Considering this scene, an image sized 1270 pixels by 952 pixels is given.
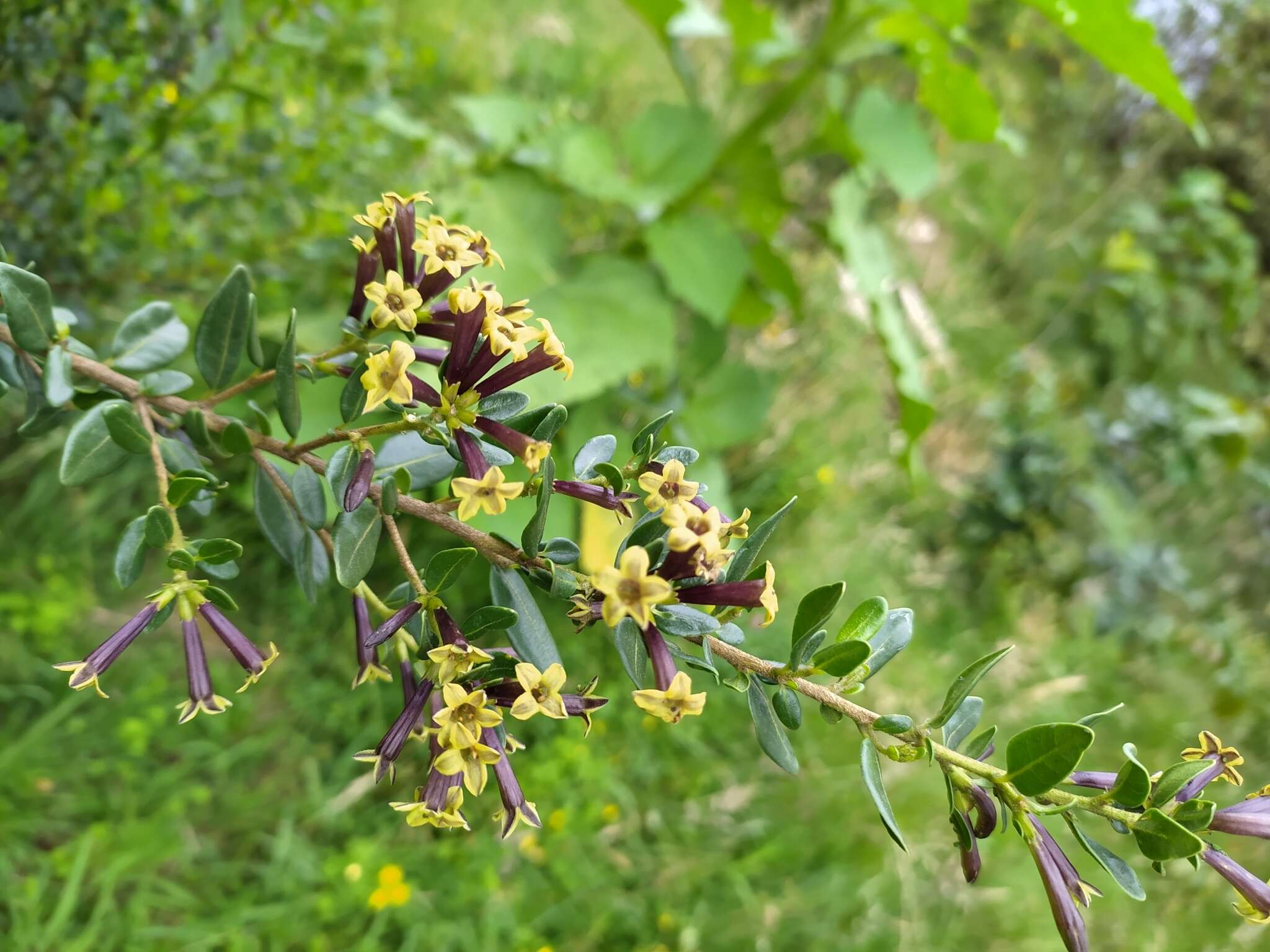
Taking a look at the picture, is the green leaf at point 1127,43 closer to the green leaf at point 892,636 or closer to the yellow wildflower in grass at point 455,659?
the green leaf at point 892,636

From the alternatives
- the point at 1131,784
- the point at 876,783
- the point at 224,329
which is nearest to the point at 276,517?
the point at 224,329

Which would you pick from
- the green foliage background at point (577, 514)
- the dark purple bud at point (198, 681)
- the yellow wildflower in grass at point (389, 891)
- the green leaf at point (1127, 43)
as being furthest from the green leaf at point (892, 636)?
the yellow wildflower in grass at point (389, 891)

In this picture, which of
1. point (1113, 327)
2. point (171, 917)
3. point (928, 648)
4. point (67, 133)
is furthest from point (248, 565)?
point (1113, 327)

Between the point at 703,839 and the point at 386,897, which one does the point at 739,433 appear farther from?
the point at 386,897

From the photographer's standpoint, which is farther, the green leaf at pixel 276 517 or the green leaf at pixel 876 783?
the green leaf at pixel 276 517

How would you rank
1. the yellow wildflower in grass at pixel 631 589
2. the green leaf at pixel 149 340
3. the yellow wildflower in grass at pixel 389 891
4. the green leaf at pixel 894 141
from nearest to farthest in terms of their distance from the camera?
the yellow wildflower in grass at pixel 631 589
the green leaf at pixel 149 340
the yellow wildflower in grass at pixel 389 891
the green leaf at pixel 894 141

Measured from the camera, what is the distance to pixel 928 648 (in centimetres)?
234

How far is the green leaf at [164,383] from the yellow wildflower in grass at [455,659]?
0.32 metres

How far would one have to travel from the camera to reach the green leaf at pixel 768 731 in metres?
0.53

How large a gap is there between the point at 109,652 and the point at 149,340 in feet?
0.94

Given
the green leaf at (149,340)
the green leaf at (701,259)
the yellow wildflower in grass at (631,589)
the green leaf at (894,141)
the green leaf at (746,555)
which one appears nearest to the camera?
the yellow wildflower in grass at (631,589)

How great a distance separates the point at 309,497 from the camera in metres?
0.60

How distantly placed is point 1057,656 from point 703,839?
134 centimetres

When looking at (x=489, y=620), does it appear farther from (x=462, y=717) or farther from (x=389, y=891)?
(x=389, y=891)
